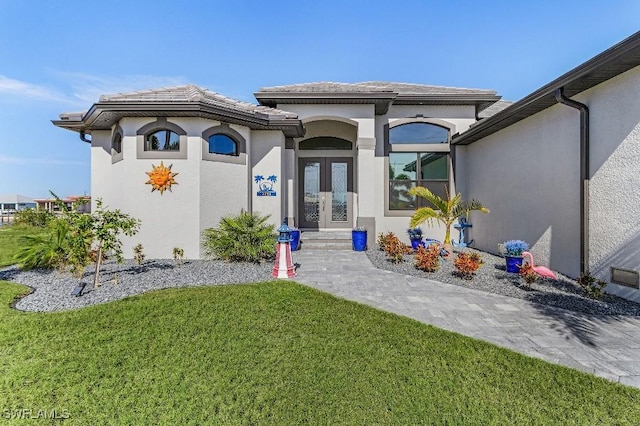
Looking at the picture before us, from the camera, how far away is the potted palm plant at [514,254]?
667 cm

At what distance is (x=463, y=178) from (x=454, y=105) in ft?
9.27

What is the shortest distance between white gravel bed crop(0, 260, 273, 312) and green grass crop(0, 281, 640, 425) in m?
0.64

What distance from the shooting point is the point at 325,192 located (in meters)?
12.3

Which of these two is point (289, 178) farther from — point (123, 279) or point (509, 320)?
point (509, 320)

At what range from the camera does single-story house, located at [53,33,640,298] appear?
5.46m

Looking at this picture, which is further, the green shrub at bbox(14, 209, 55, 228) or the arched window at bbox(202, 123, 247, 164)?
the green shrub at bbox(14, 209, 55, 228)

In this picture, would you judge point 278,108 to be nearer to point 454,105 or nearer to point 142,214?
point 142,214

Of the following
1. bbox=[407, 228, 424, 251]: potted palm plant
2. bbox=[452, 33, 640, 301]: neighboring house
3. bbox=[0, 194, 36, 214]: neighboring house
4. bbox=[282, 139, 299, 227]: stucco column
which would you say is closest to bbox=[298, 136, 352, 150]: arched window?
bbox=[282, 139, 299, 227]: stucco column

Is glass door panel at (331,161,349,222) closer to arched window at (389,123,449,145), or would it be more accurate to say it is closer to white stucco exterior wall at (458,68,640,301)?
arched window at (389,123,449,145)

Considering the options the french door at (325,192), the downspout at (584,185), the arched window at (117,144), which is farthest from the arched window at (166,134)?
the downspout at (584,185)

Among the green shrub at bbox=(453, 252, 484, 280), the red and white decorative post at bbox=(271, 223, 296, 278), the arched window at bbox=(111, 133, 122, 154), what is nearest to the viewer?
the green shrub at bbox=(453, 252, 484, 280)

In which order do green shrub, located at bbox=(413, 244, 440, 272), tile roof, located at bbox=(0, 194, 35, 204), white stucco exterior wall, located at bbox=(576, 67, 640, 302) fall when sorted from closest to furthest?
white stucco exterior wall, located at bbox=(576, 67, 640, 302)
green shrub, located at bbox=(413, 244, 440, 272)
tile roof, located at bbox=(0, 194, 35, 204)

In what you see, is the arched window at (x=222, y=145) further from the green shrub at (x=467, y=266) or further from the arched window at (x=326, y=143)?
the green shrub at (x=467, y=266)

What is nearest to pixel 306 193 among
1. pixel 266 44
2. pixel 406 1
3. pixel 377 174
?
pixel 377 174
